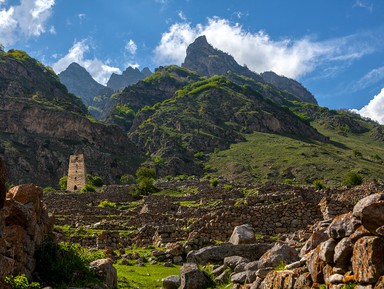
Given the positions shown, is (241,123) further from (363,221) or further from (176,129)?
(363,221)

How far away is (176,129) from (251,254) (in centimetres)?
15433

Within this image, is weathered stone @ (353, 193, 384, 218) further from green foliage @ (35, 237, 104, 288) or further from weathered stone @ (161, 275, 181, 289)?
green foliage @ (35, 237, 104, 288)

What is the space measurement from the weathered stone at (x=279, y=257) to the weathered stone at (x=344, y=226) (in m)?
2.15

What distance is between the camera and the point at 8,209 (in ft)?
39.0

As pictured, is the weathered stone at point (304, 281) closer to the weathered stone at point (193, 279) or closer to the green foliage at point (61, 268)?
the weathered stone at point (193, 279)

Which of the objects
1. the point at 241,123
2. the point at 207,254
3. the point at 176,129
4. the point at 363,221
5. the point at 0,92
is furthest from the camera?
the point at 241,123

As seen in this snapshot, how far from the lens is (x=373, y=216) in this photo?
→ 677 cm

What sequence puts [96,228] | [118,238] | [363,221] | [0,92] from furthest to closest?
[0,92] → [96,228] → [118,238] → [363,221]

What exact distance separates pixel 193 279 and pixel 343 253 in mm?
5219

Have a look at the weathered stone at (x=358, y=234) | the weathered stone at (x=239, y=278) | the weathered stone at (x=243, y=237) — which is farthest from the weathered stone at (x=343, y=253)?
the weathered stone at (x=243, y=237)

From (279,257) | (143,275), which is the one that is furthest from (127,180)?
(279,257)

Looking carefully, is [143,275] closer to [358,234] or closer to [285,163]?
[358,234]

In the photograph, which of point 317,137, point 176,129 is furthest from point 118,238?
point 317,137

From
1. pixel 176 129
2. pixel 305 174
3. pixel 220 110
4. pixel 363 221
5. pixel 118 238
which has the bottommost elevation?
pixel 118 238
